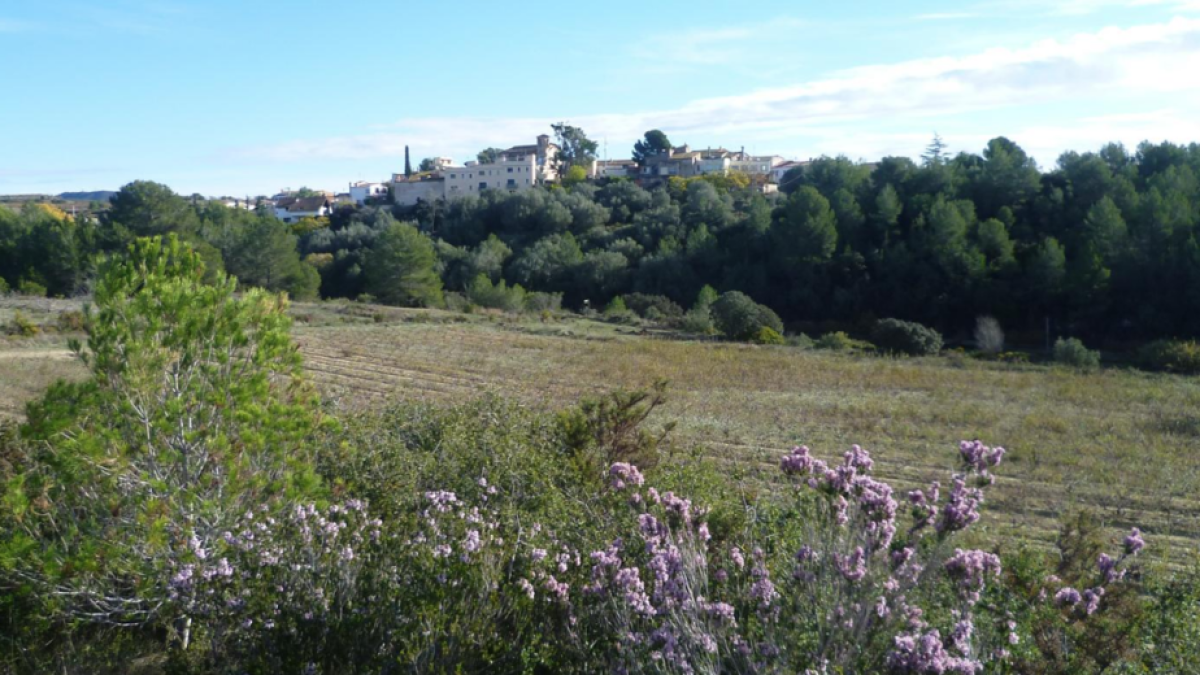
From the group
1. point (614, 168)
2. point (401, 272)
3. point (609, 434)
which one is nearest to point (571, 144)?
point (614, 168)

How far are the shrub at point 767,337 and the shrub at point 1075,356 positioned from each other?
7296mm

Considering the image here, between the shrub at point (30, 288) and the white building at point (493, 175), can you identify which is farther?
the white building at point (493, 175)

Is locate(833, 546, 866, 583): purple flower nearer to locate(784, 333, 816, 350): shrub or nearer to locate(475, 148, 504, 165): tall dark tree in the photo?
locate(784, 333, 816, 350): shrub

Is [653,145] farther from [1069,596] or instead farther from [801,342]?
[1069,596]

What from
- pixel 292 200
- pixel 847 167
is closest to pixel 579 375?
pixel 847 167

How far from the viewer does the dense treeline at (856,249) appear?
30.5 metres

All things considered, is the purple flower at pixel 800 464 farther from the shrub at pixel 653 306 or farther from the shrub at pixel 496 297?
the shrub at pixel 496 297

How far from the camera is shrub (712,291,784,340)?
1057 inches

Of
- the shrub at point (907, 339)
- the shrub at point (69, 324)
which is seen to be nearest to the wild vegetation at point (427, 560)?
the shrub at point (69, 324)

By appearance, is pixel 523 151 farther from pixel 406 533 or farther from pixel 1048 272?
pixel 406 533

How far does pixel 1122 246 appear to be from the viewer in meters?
30.6

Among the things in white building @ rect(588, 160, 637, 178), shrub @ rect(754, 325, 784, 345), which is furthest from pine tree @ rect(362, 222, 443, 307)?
white building @ rect(588, 160, 637, 178)

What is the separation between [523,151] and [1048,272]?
173 feet

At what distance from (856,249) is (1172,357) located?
16195 mm
